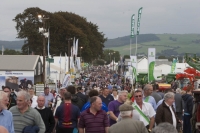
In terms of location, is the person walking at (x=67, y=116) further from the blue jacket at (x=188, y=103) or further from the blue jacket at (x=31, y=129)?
the blue jacket at (x=188, y=103)

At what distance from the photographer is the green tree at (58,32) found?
80.4 metres

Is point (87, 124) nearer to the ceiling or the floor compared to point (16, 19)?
nearer to the floor

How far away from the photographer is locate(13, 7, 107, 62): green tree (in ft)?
264

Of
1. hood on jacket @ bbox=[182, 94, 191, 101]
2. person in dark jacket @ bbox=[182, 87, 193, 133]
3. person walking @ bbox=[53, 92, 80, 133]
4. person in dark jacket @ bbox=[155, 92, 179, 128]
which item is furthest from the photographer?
hood on jacket @ bbox=[182, 94, 191, 101]

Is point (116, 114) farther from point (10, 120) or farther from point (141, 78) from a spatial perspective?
point (141, 78)

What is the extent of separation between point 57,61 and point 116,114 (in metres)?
45.7

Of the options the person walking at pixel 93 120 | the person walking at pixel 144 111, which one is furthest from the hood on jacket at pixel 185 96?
the person walking at pixel 93 120

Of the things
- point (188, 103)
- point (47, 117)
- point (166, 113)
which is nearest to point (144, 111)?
point (166, 113)

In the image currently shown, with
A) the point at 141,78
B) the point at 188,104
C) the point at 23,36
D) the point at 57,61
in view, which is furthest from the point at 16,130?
the point at 23,36

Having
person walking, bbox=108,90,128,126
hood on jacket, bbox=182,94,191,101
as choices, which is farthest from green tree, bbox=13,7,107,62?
person walking, bbox=108,90,128,126

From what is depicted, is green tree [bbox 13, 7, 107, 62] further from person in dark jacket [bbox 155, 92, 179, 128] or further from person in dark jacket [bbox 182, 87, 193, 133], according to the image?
person in dark jacket [bbox 155, 92, 179, 128]

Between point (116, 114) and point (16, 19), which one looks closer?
point (116, 114)

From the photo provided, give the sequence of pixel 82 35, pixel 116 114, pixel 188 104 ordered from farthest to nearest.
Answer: pixel 82 35 → pixel 188 104 → pixel 116 114

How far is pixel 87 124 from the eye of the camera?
9578 mm
